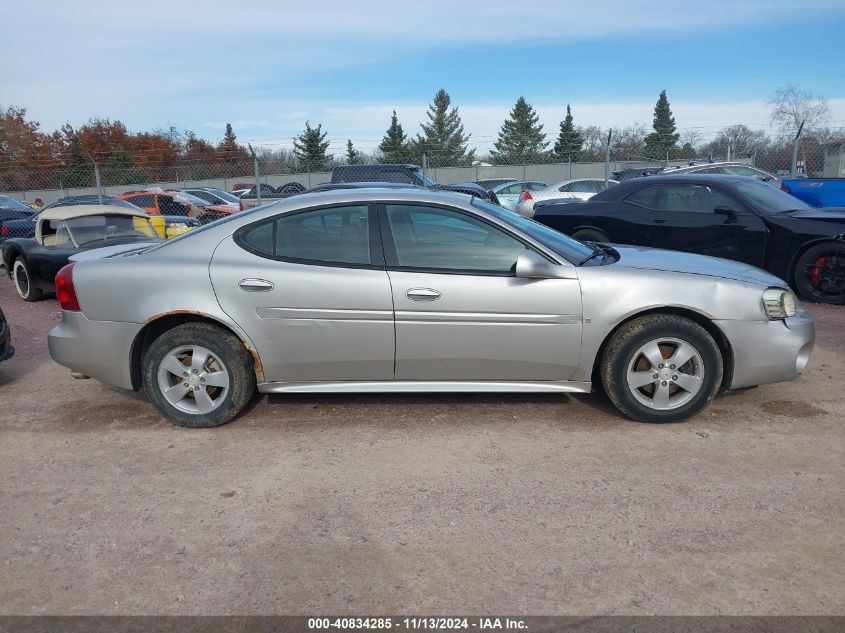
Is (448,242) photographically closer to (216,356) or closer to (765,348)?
(216,356)

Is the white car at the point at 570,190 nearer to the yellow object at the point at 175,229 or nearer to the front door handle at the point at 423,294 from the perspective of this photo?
the yellow object at the point at 175,229

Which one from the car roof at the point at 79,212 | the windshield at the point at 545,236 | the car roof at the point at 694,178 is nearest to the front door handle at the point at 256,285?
the windshield at the point at 545,236

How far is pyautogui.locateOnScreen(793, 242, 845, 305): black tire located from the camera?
764 centimetres

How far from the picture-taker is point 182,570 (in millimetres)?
2830

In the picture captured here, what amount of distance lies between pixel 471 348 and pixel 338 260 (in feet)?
3.34

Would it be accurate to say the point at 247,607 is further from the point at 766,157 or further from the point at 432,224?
the point at 766,157

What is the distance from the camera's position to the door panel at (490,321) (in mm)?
4113

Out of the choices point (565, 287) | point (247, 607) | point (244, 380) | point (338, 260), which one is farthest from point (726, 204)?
point (247, 607)

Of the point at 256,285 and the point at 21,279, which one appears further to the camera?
the point at 21,279

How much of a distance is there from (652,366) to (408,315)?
1.57 metres

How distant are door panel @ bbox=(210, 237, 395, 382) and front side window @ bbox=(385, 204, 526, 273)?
26 cm

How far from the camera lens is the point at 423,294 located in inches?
162

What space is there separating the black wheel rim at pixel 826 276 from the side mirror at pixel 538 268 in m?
5.04

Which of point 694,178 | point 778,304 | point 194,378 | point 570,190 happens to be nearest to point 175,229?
point 194,378
